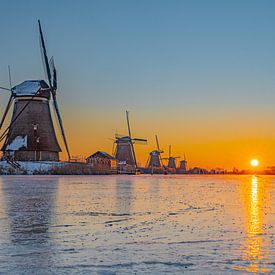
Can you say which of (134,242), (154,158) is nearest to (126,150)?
(154,158)

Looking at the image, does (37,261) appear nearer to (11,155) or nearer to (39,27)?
(11,155)

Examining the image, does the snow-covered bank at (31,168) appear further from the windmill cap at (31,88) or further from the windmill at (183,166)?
the windmill at (183,166)

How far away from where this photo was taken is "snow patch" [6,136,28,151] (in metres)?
41.9

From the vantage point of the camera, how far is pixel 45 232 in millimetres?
6625

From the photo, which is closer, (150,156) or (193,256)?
(193,256)

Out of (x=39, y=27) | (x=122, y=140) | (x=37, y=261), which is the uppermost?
(x=39, y=27)

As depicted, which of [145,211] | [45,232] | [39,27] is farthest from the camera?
[39,27]

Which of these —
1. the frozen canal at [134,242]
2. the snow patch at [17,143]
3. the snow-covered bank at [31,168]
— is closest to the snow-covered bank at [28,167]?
the snow-covered bank at [31,168]

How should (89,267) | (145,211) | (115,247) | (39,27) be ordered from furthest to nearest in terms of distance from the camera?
(39,27) < (145,211) < (115,247) < (89,267)

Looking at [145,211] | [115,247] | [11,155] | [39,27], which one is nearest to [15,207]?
[145,211]

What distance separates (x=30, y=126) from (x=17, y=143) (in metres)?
1.98

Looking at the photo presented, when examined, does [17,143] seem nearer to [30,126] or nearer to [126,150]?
[30,126]

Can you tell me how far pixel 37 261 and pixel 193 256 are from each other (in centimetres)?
161

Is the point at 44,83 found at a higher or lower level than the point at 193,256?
higher
